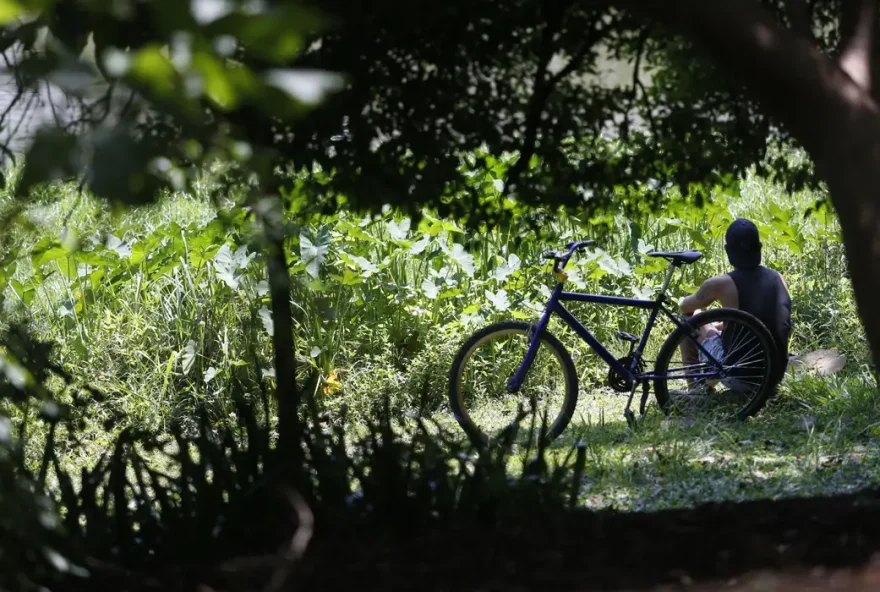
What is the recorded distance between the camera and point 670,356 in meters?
6.03

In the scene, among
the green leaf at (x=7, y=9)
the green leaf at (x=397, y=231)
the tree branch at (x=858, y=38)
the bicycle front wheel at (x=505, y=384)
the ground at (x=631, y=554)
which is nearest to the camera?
the green leaf at (x=7, y=9)

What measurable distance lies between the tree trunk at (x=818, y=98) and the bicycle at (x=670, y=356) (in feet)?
10.5

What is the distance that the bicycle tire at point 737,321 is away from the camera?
19.5 feet

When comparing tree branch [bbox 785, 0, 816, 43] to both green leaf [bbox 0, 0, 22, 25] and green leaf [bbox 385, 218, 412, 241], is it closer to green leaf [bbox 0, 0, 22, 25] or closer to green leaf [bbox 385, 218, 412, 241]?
green leaf [bbox 0, 0, 22, 25]

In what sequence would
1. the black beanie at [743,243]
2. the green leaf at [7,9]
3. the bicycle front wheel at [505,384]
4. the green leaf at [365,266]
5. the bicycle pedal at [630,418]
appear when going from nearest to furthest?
the green leaf at [7,9]
the bicycle pedal at [630,418]
the black beanie at [743,243]
the bicycle front wheel at [505,384]
the green leaf at [365,266]

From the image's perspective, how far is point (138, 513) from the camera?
9.96 ft

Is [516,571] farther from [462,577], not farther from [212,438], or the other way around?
[212,438]

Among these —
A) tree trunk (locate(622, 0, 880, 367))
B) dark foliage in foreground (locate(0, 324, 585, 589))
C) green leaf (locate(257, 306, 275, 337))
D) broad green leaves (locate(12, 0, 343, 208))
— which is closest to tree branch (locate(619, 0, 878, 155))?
tree trunk (locate(622, 0, 880, 367))

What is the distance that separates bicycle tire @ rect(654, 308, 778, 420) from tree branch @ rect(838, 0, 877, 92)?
3200 mm

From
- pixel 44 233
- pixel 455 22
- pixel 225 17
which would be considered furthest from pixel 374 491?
pixel 44 233

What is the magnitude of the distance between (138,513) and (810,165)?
242 cm

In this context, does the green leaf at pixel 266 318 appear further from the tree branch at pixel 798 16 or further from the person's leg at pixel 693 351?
the tree branch at pixel 798 16

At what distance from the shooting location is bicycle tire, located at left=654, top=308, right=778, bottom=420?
→ 5.96m

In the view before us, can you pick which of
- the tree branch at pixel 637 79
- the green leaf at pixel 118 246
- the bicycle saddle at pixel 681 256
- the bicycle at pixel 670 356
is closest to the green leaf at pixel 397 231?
the bicycle at pixel 670 356
